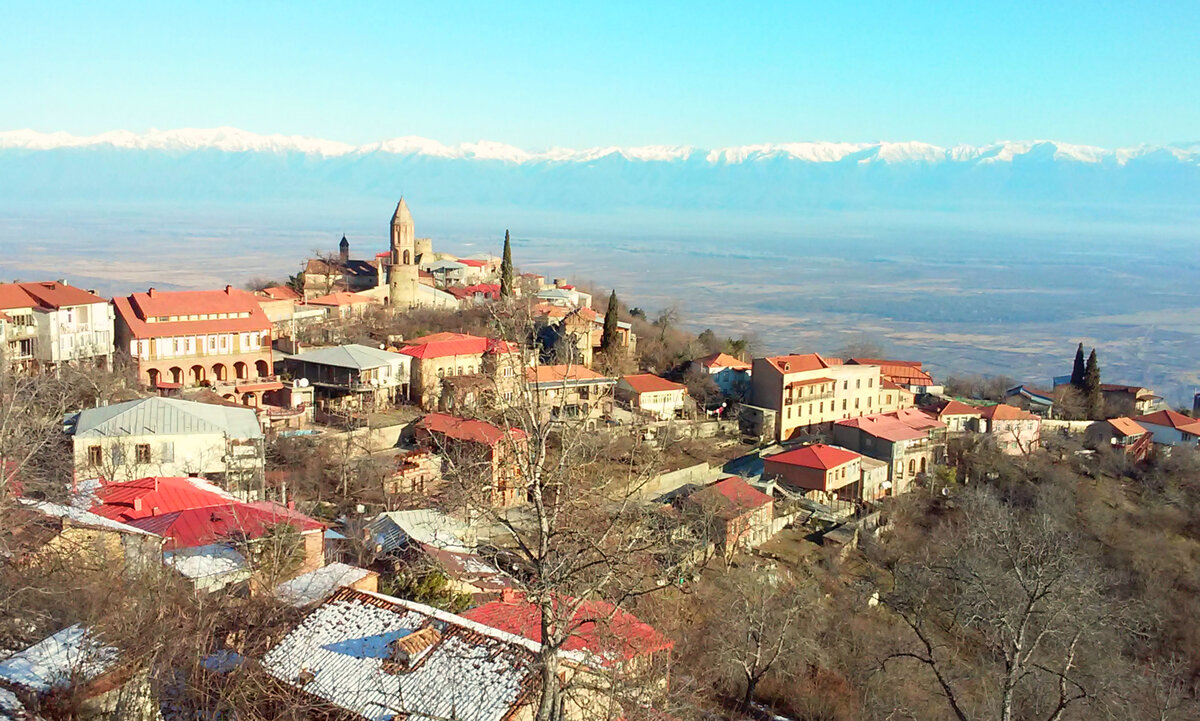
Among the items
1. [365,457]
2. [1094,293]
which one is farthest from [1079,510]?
[1094,293]

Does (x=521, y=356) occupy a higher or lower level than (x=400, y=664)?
higher

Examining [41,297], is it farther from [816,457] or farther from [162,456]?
[816,457]

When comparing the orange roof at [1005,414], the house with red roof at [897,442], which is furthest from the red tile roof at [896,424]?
the orange roof at [1005,414]

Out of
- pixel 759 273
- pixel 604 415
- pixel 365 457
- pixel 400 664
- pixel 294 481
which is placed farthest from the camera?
pixel 759 273

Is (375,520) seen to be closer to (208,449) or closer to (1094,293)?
(208,449)

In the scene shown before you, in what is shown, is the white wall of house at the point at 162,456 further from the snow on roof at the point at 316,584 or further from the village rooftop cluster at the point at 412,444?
the snow on roof at the point at 316,584

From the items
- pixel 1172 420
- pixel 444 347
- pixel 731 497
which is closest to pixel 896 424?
pixel 731 497

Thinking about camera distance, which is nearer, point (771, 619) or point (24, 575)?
point (24, 575)

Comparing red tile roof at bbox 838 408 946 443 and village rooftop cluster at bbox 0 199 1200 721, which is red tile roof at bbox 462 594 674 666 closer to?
village rooftop cluster at bbox 0 199 1200 721
